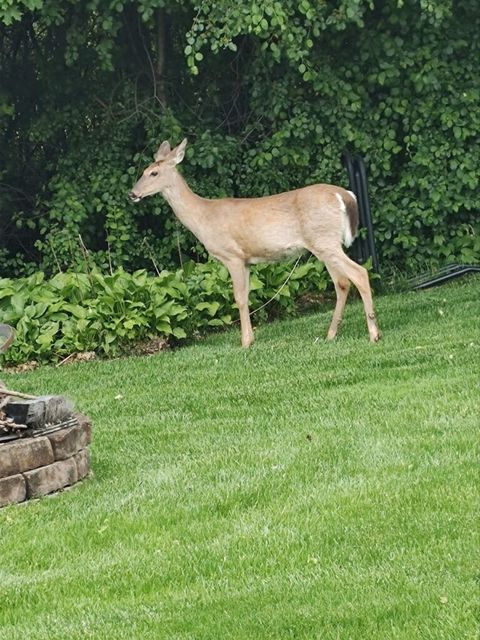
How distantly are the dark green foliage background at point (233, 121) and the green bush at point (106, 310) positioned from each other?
1344 millimetres

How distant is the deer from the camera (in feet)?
38.3

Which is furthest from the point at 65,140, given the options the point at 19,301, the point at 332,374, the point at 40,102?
the point at 332,374

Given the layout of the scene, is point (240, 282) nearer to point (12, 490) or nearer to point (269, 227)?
point (269, 227)

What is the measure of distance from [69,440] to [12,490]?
0.41 metres

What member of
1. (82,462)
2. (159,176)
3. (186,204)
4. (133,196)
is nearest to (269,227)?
(186,204)

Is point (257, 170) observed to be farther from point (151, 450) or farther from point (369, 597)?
point (369, 597)

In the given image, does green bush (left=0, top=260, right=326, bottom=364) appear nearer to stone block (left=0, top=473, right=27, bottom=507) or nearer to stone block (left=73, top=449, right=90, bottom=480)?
stone block (left=73, top=449, right=90, bottom=480)

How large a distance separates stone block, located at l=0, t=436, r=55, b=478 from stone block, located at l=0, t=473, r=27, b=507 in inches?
1.1

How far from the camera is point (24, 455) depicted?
6.08 meters

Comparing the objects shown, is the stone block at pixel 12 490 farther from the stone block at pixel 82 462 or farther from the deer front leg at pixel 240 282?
the deer front leg at pixel 240 282

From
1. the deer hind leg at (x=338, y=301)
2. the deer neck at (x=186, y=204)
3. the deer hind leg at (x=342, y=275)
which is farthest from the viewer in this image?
the deer neck at (x=186, y=204)

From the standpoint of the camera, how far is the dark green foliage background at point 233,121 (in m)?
14.8

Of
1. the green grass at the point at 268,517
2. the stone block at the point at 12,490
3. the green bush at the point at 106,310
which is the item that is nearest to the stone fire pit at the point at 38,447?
the stone block at the point at 12,490

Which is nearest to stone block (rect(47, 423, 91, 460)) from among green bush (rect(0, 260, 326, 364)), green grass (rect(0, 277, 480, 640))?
green grass (rect(0, 277, 480, 640))
